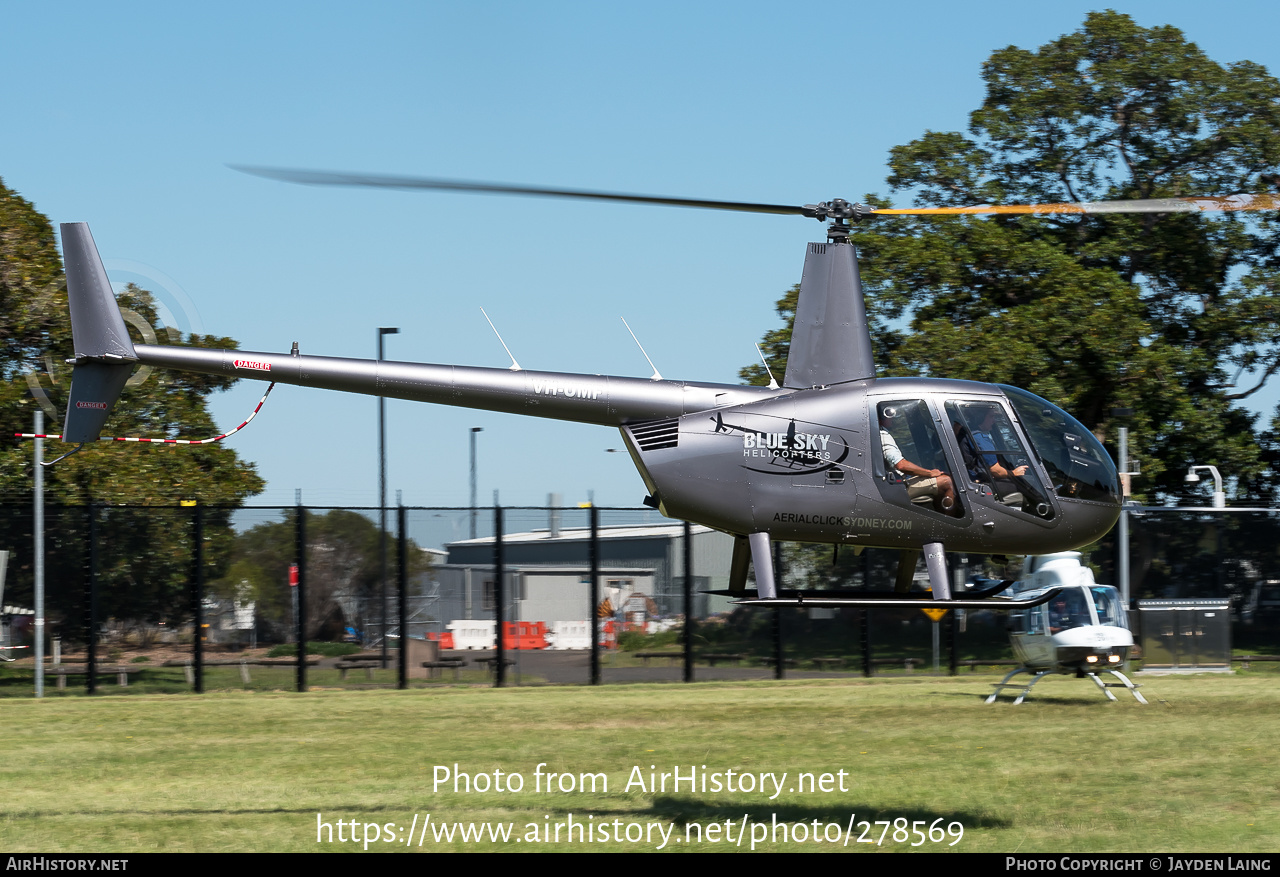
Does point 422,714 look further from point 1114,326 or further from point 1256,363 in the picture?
point 1256,363

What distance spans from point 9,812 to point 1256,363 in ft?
76.2

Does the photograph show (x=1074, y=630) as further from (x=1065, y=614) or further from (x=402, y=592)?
(x=402, y=592)

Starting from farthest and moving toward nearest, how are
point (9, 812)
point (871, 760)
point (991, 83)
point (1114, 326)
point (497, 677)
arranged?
point (991, 83)
point (1114, 326)
point (497, 677)
point (871, 760)
point (9, 812)

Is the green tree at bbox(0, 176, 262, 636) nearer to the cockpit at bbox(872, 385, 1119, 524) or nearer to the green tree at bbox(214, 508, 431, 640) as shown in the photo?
the green tree at bbox(214, 508, 431, 640)

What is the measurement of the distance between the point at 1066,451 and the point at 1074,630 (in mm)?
8009

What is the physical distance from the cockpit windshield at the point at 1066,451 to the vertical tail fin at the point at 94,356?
6258 mm

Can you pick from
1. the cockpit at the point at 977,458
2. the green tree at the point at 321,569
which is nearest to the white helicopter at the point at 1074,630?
the cockpit at the point at 977,458

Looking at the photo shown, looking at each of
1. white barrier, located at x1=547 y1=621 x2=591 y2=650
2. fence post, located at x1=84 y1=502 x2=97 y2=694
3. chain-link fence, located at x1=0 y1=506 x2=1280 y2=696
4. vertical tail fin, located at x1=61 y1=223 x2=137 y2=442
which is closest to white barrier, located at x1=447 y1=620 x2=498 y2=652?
chain-link fence, located at x1=0 y1=506 x2=1280 y2=696

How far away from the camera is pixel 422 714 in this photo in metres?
16.5

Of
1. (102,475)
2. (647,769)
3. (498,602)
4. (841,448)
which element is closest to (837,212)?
(841,448)

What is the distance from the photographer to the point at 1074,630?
16250mm

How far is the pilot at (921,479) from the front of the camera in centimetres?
877

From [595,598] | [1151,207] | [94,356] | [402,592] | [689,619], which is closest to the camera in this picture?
[1151,207]
